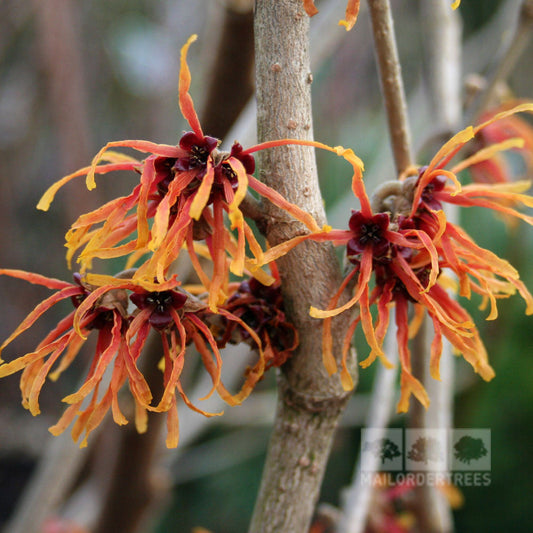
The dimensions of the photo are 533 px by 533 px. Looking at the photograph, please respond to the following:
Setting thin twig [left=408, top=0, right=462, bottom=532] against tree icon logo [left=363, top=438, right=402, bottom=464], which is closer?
tree icon logo [left=363, top=438, right=402, bottom=464]

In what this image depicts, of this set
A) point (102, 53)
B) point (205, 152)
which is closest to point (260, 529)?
point (205, 152)

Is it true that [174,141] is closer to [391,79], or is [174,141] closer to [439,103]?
[439,103]

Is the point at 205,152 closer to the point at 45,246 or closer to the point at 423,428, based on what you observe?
the point at 423,428

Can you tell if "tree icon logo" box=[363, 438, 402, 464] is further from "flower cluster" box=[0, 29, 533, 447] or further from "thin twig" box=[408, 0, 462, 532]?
"flower cluster" box=[0, 29, 533, 447]

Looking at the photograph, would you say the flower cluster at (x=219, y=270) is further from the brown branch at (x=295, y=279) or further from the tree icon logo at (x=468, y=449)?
the tree icon logo at (x=468, y=449)

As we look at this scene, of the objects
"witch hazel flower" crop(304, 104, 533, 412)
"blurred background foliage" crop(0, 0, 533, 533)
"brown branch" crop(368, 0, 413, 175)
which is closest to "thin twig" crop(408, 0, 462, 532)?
"blurred background foliage" crop(0, 0, 533, 533)

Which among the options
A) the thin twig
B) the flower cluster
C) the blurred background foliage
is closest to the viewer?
the flower cluster

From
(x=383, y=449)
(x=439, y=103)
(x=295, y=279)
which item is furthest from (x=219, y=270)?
(x=439, y=103)
